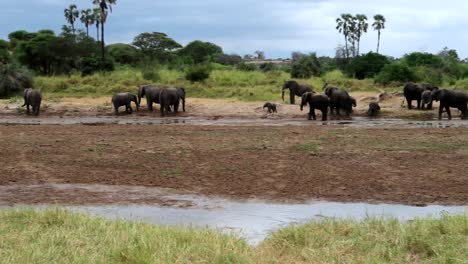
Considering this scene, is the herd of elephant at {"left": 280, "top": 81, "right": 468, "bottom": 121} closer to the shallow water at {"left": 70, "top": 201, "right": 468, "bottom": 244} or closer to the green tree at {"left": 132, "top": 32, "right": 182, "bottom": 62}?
the shallow water at {"left": 70, "top": 201, "right": 468, "bottom": 244}

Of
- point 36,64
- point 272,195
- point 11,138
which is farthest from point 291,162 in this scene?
point 36,64

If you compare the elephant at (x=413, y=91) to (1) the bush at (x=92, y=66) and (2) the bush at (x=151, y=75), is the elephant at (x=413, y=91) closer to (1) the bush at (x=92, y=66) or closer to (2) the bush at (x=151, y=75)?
(2) the bush at (x=151, y=75)

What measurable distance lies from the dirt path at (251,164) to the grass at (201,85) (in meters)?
14.7

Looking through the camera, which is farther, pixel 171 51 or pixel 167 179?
pixel 171 51

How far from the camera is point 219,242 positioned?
285 inches

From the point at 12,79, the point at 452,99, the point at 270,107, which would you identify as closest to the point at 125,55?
the point at 12,79

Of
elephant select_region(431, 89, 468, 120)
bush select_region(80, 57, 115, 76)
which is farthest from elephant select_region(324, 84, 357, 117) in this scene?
bush select_region(80, 57, 115, 76)

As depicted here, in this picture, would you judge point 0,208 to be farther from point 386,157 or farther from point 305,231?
point 386,157

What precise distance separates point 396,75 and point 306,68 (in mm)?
9119

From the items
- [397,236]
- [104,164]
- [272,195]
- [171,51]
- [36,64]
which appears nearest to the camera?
[397,236]

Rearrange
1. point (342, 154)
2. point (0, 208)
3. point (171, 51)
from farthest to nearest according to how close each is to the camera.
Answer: point (171, 51), point (342, 154), point (0, 208)

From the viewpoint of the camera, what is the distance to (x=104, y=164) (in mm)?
13500

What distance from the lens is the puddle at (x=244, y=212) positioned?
909cm

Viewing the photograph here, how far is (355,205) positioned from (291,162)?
3.44m
